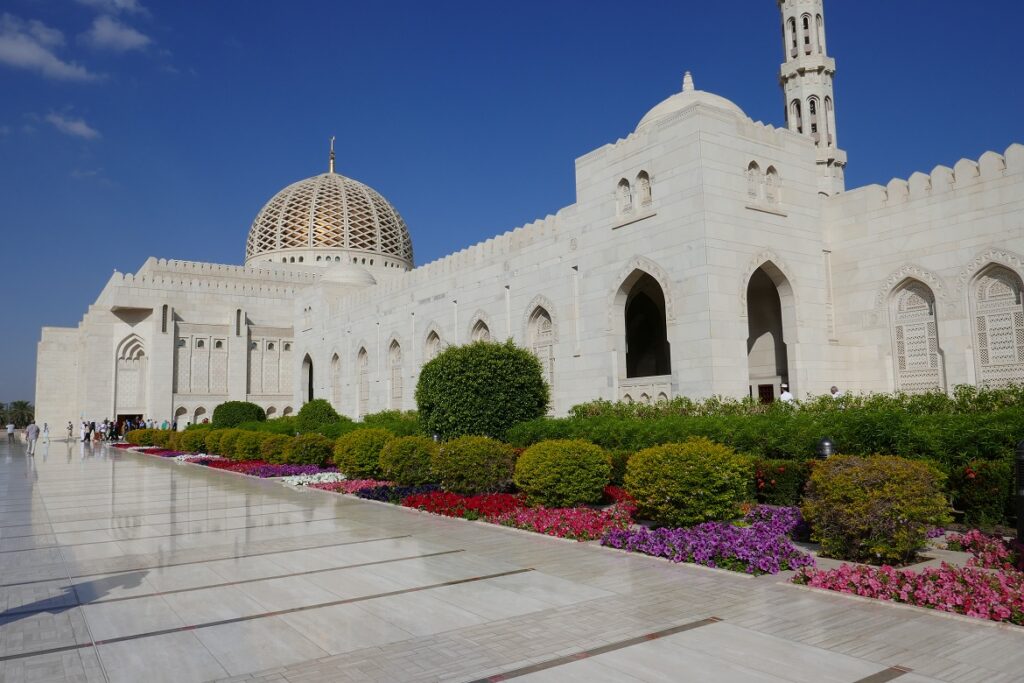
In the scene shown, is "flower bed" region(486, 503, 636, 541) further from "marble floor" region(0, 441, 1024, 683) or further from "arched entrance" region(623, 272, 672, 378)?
"arched entrance" region(623, 272, 672, 378)

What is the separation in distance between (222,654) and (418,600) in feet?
4.92

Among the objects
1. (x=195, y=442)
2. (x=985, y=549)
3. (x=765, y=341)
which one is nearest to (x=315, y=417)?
(x=195, y=442)

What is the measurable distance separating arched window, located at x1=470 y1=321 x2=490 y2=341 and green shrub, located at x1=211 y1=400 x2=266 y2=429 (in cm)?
1181

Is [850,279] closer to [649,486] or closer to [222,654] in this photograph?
[649,486]

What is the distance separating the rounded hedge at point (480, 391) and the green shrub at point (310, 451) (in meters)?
3.16

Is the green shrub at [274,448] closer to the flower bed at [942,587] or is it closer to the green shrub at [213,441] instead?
the green shrub at [213,441]

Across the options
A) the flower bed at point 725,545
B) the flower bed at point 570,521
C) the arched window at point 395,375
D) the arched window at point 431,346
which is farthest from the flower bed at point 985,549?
the arched window at point 395,375

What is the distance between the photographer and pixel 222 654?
13.9 feet

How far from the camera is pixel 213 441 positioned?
23.3 metres

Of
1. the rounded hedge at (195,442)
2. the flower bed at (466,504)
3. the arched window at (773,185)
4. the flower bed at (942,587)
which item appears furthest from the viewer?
the rounded hedge at (195,442)

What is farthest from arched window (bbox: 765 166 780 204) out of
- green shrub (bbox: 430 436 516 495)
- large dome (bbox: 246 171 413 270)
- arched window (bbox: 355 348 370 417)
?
large dome (bbox: 246 171 413 270)

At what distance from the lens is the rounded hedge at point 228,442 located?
2123 centimetres

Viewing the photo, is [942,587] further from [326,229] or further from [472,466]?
[326,229]

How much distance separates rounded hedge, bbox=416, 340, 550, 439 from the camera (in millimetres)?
14648
